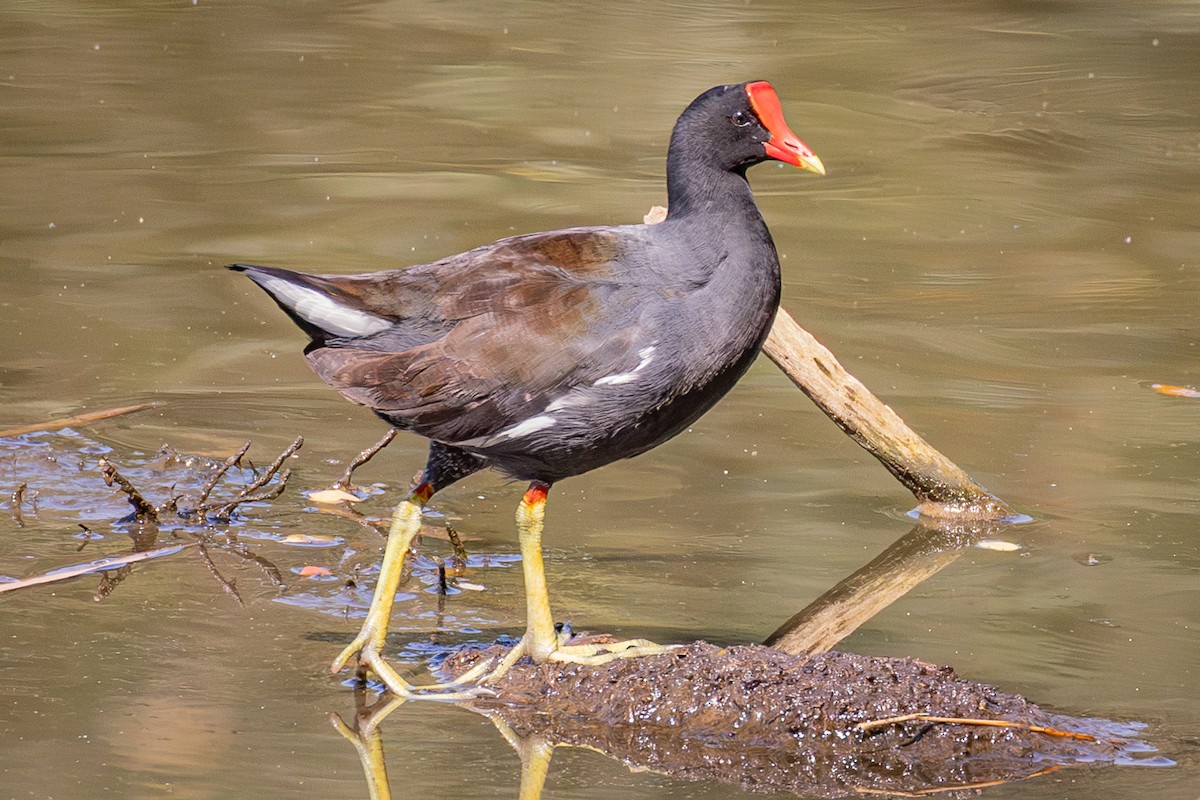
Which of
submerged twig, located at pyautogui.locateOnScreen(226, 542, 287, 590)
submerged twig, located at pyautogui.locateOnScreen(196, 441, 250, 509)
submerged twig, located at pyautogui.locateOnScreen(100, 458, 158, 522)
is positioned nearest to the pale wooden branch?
submerged twig, located at pyautogui.locateOnScreen(226, 542, 287, 590)

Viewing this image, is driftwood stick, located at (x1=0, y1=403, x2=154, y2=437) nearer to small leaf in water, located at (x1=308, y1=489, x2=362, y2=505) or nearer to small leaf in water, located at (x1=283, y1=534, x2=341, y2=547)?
small leaf in water, located at (x1=308, y1=489, x2=362, y2=505)

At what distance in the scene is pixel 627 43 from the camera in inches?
598

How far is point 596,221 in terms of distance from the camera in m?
9.88

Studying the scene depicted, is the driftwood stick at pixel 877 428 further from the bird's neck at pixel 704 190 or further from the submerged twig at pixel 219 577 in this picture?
the submerged twig at pixel 219 577

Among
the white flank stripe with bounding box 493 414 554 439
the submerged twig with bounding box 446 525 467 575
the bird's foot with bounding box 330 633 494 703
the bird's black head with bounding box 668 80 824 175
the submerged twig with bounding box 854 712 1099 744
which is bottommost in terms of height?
the submerged twig with bounding box 446 525 467 575

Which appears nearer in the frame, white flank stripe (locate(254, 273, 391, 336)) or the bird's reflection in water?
the bird's reflection in water

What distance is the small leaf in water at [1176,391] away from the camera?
7887mm

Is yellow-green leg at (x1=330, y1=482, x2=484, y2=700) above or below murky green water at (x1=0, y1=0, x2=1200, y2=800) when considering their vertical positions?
above

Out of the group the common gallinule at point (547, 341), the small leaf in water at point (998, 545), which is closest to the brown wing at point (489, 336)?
the common gallinule at point (547, 341)

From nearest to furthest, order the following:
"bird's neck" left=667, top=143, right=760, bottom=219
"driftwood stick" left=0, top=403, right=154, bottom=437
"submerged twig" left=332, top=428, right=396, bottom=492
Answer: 1. "bird's neck" left=667, top=143, right=760, bottom=219
2. "submerged twig" left=332, top=428, right=396, bottom=492
3. "driftwood stick" left=0, top=403, right=154, bottom=437

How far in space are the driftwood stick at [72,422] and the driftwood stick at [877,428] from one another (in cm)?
247

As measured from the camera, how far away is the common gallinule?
184 inches

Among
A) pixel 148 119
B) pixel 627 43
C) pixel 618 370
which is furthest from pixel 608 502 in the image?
pixel 627 43

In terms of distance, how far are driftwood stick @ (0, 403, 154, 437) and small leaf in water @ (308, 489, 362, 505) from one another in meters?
1.01
